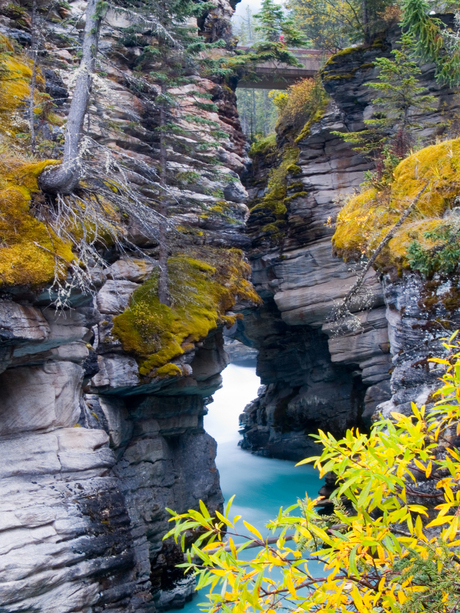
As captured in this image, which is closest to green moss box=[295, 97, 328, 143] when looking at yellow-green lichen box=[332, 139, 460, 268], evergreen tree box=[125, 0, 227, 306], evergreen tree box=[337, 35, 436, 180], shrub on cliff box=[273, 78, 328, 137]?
shrub on cliff box=[273, 78, 328, 137]

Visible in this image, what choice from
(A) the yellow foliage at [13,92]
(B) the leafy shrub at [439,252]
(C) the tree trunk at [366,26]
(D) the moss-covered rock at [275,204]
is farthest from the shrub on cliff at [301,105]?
(A) the yellow foliage at [13,92]

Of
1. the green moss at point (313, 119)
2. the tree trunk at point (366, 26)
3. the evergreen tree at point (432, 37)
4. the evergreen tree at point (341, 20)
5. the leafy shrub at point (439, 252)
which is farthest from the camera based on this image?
the green moss at point (313, 119)

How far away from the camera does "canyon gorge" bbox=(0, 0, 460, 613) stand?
7270 mm

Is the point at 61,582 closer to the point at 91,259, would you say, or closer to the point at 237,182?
the point at 91,259

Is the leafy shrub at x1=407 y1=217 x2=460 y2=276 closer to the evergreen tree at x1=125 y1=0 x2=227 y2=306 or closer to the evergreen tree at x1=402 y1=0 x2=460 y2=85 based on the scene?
the evergreen tree at x1=125 y1=0 x2=227 y2=306

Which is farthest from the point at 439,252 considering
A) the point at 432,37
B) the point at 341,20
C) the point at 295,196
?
the point at 341,20

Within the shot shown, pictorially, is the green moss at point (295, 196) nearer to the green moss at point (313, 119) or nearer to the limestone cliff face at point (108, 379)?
the green moss at point (313, 119)

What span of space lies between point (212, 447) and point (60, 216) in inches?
440

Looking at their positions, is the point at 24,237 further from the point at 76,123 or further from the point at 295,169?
the point at 295,169

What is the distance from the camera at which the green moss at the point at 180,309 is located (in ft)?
41.0

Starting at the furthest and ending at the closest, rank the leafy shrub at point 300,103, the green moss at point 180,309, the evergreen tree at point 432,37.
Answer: the leafy shrub at point 300,103 → the evergreen tree at point 432,37 → the green moss at point 180,309

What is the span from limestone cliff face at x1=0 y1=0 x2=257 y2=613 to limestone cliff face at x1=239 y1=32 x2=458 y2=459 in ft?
11.2

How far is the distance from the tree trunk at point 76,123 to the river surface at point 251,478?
1200 centimetres

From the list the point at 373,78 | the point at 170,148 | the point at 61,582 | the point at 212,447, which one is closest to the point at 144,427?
the point at 212,447
